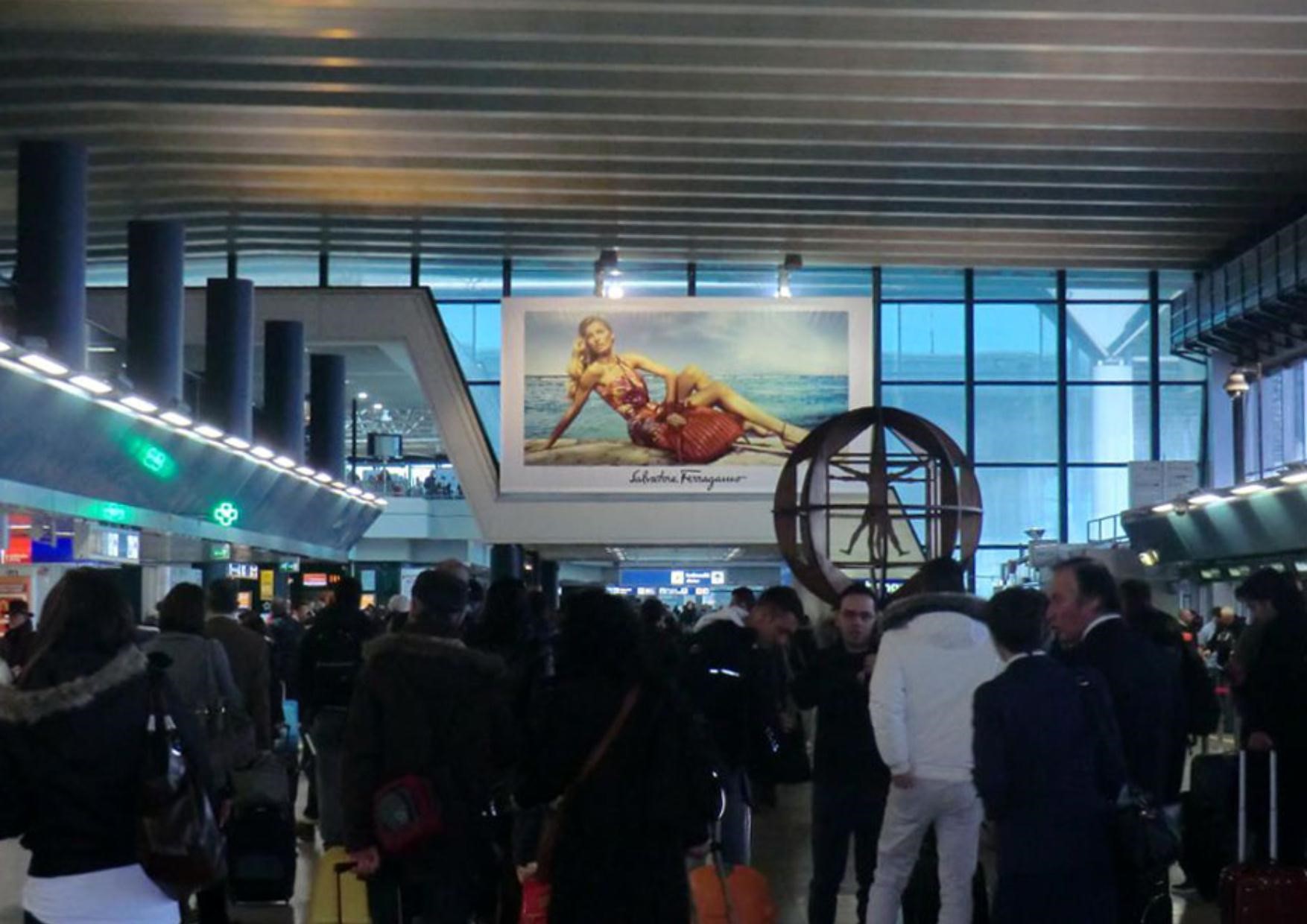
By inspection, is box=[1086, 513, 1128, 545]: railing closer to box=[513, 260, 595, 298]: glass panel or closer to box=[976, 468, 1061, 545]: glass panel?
box=[976, 468, 1061, 545]: glass panel

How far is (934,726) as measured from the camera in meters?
7.89

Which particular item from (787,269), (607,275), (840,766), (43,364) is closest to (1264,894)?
(840,766)

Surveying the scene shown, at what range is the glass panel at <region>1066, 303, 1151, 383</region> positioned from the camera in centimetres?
3406

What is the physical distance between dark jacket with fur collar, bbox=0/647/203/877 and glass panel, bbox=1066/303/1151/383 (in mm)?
29927

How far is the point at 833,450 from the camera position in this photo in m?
13.3

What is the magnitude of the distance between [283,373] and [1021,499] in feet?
39.8

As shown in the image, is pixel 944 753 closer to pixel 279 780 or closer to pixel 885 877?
pixel 885 877

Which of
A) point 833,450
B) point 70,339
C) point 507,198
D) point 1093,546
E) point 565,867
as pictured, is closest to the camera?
point 565,867

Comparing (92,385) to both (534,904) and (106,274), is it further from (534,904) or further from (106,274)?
(106,274)

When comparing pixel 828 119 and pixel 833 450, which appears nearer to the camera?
pixel 833 450

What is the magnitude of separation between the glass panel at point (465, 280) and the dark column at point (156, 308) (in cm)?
658

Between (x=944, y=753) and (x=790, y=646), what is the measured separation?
31.8 ft

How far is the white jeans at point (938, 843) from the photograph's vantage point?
26.0 feet

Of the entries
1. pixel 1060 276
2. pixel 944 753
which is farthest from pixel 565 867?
pixel 1060 276
